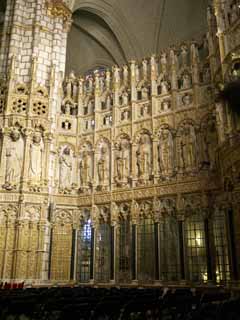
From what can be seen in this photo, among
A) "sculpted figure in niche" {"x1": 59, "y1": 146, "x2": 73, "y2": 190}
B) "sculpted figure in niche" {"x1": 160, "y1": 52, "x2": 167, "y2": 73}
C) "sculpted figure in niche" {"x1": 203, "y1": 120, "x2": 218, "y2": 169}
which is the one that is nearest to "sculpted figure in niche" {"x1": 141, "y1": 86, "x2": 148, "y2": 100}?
"sculpted figure in niche" {"x1": 160, "y1": 52, "x2": 167, "y2": 73}

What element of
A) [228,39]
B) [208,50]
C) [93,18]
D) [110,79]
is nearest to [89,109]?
[110,79]

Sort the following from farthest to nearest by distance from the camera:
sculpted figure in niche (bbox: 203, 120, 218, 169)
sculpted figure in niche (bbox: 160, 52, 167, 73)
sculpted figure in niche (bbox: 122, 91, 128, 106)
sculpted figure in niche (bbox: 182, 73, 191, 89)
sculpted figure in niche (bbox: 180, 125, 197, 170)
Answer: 1. sculpted figure in niche (bbox: 122, 91, 128, 106)
2. sculpted figure in niche (bbox: 160, 52, 167, 73)
3. sculpted figure in niche (bbox: 182, 73, 191, 89)
4. sculpted figure in niche (bbox: 180, 125, 197, 170)
5. sculpted figure in niche (bbox: 203, 120, 218, 169)

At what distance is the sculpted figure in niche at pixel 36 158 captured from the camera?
1919 centimetres

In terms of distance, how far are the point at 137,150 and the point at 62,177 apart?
4.62 meters

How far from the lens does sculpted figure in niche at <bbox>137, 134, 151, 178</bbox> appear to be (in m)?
18.4

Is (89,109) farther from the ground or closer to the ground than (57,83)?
closer to the ground

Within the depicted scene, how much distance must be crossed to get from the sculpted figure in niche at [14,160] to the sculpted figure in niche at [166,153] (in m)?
7.68

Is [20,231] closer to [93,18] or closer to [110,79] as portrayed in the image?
[110,79]

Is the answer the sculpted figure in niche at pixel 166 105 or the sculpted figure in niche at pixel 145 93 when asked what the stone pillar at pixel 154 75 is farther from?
the sculpted figure in niche at pixel 166 105

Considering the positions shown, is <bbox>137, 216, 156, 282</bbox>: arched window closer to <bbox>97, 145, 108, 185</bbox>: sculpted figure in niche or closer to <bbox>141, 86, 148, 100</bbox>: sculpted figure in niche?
<bbox>97, 145, 108, 185</bbox>: sculpted figure in niche

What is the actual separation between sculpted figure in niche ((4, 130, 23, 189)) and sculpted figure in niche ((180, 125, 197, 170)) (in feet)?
28.8

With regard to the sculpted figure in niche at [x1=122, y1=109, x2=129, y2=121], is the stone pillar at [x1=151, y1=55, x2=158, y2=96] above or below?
above

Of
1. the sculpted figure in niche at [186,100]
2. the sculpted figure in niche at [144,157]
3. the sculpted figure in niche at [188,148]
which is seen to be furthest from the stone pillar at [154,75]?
the sculpted figure in niche at [188,148]

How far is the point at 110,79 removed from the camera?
70.0ft
